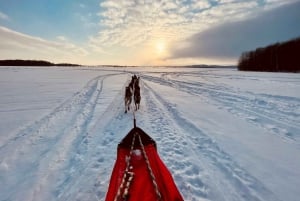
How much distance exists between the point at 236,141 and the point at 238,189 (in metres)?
2.57

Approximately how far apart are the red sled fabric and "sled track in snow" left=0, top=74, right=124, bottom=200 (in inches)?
53.5

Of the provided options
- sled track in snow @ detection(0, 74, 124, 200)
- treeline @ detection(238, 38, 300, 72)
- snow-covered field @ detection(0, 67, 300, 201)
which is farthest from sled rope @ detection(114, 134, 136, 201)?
treeline @ detection(238, 38, 300, 72)

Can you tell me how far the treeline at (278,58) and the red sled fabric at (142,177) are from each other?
59.3 m

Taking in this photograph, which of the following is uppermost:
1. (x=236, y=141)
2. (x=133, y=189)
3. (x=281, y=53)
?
(x=281, y=53)

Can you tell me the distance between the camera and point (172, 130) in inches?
277

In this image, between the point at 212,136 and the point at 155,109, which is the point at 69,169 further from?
the point at 155,109

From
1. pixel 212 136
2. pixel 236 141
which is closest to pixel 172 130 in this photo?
pixel 212 136

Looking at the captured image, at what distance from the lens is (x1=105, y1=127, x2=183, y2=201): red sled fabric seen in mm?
2295

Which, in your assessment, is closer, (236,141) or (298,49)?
(236,141)

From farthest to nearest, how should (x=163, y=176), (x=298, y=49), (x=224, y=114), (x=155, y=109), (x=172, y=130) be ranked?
(x=298, y=49), (x=155, y=109), (x=224, y=114), (x=172, y=130), (x=163, y=176)

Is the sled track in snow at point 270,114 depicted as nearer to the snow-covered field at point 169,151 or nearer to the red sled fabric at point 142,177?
the snow-covered field at point 169,151

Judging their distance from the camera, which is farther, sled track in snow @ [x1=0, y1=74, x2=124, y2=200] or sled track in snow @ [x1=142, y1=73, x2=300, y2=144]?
sled track in snow @ [x1=142, y1=73, x2=300, y2=144]

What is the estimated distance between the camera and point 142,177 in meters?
2.53

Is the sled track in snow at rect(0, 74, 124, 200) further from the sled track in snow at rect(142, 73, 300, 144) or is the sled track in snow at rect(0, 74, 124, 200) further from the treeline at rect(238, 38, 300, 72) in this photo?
the treeline at rect(238, 38, 300, 72)
